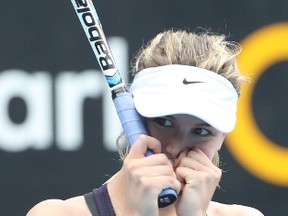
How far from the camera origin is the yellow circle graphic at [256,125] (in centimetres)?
373

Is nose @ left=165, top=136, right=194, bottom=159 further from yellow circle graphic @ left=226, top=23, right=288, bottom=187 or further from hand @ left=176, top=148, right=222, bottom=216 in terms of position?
yellow circle graphic @ left=226, top=23, right=288, bottom=187

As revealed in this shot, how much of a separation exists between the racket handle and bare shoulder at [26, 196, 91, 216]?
0.80 feet

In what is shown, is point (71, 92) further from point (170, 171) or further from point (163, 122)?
point (170, 171)

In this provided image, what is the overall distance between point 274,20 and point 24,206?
1151 mm

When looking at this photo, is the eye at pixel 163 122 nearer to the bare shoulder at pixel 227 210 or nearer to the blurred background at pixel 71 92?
the bare shoulder at pixel 227 210

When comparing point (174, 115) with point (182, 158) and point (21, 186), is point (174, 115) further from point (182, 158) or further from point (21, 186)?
point (21, 186)

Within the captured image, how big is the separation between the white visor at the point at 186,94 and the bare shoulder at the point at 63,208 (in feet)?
0.93

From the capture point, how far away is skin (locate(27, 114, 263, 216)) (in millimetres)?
1959

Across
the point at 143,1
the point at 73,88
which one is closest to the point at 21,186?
the point at 73,88

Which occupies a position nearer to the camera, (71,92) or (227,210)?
(227,210)

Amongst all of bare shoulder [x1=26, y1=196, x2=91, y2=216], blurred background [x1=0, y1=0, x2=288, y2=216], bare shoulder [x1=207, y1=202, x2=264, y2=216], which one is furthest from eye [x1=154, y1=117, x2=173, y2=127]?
blurred background [x1=0, y1=0, x2=288, y2=216]

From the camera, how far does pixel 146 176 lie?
6.42ft

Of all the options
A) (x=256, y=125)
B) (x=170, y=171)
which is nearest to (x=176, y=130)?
(x=170, y=171)

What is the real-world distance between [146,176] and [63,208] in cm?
34
